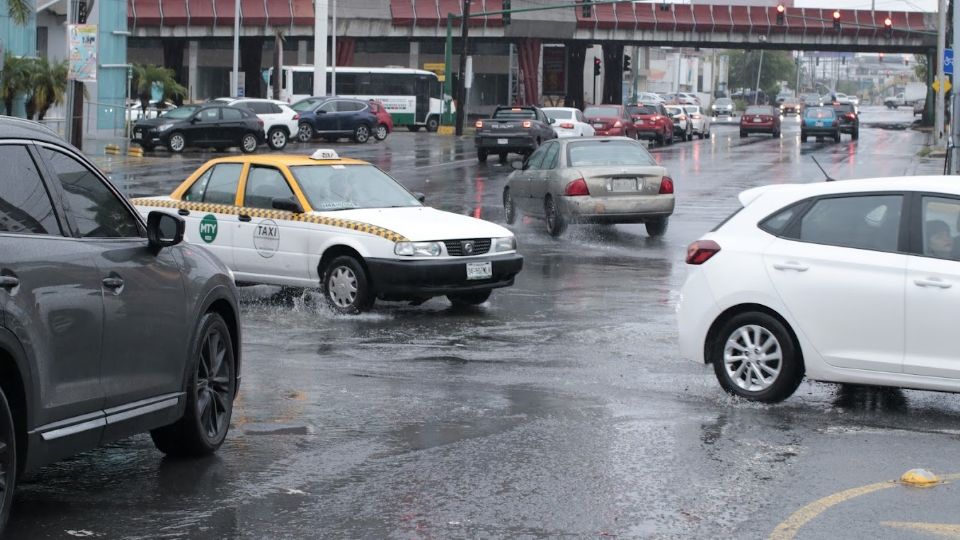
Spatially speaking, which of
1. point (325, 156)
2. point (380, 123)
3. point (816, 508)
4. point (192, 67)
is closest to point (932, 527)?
point (816, 508)

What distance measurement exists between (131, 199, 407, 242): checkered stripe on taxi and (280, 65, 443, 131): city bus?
2214 inches

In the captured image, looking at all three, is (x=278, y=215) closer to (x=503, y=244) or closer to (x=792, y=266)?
(x=503, y=244)

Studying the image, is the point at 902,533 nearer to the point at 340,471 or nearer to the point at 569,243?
the point at 340,471

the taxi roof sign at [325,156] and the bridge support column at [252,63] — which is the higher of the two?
the bridge support column at [252,63]

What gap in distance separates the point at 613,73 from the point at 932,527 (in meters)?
99.8

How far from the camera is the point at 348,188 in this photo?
48.6 feet

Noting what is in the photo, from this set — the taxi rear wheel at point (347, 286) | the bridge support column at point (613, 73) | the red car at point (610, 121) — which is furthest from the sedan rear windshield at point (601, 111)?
the bridge support column at point (613, 73)

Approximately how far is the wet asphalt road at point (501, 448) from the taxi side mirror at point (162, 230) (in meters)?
1.16

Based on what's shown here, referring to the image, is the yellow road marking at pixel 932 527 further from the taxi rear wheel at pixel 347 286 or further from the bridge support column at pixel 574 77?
the bridge support column at pixel 574 77

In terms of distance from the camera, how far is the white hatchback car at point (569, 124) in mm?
49719

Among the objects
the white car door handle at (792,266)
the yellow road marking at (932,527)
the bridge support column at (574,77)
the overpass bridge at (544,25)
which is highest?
the overpass bridge at (544,25)

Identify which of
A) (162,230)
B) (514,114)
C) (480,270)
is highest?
(514,114)

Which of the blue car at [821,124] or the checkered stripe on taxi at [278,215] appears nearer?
the checkered stripe on taxi at [278,215]

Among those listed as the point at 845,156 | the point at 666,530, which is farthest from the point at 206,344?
the point at 845,156
